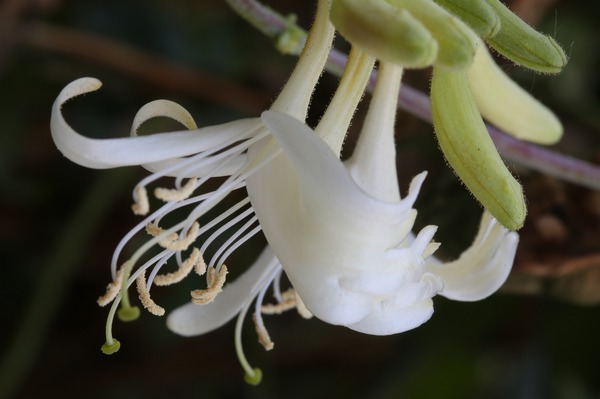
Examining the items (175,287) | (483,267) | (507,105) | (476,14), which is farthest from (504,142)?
(175,287)

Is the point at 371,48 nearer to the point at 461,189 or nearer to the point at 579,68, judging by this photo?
the point at 461,189

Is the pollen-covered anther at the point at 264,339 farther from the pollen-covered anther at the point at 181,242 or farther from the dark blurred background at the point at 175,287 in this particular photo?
the dark blurred background at the point at 175,287

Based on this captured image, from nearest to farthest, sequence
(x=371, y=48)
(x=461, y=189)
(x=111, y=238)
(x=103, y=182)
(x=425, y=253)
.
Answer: (x=371, y=48)
(x=425, y=253)
(x=461, y=189)
(x=103, y=182)
(x=111, y=238)

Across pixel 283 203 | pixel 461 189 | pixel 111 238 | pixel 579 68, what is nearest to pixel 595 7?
pixel 579 68

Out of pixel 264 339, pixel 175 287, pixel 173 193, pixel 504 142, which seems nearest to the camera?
pixel 173 193

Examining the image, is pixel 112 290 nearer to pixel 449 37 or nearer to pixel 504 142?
pixel 449 37

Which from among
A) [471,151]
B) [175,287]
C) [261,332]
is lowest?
[175,287]

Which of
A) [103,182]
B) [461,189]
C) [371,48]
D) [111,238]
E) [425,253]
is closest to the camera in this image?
[371,48]
